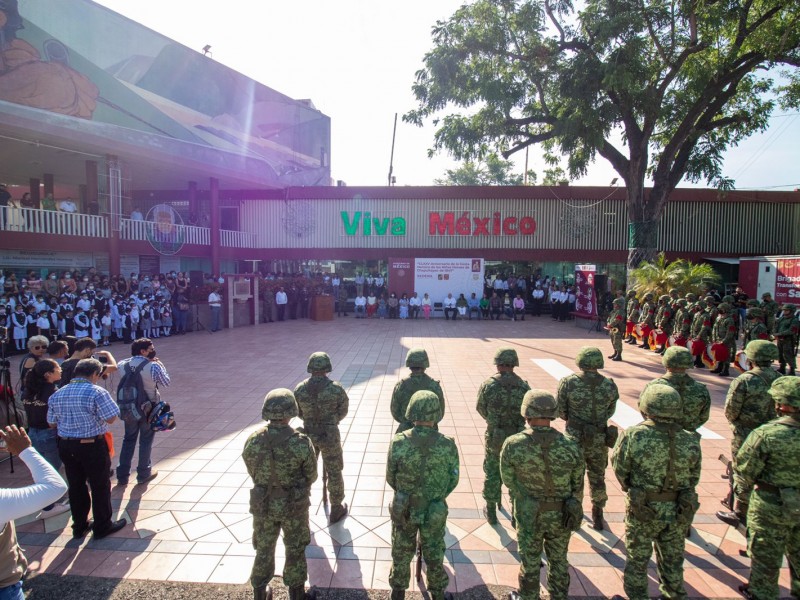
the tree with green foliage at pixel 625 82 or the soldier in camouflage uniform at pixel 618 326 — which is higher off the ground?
the tree with green foliage at pixel 625 82

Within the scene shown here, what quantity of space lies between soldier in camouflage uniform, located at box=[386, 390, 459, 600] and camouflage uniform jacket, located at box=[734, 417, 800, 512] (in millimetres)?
2265

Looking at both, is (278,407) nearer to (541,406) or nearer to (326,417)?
(326,417)

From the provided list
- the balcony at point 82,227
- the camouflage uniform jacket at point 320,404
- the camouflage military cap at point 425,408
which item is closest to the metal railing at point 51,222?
the balcony at point 82,227

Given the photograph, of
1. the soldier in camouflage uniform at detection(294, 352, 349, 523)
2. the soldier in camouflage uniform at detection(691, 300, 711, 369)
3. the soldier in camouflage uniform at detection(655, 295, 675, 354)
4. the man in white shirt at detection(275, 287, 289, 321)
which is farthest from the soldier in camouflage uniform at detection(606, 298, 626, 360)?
the man in white shirt at detection(275, 287, 289, 321)

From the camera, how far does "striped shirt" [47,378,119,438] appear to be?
162 inches

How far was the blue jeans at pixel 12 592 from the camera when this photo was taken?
254 centimetres

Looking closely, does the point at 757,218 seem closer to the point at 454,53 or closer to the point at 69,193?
the point at 454,53

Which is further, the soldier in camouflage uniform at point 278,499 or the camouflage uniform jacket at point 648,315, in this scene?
the camouflage uniform jacket at point 648,315

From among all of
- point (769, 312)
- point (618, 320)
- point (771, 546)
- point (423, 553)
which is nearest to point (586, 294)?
point (618, 320)

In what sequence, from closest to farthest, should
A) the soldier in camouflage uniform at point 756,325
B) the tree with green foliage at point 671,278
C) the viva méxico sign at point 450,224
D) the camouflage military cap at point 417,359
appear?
the camouflage military cap at point 417,359
the soldier in camouflage uniform at point 756,325
the tree with green foliage at point 671,278
the viva méxico sign at point 450,224

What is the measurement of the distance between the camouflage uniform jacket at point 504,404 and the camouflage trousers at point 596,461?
2.01 feet

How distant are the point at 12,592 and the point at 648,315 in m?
14.7

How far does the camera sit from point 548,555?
3.32 meters

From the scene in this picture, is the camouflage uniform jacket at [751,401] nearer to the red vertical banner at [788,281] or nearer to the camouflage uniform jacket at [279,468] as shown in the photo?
the camouflage uniform jacket at [279,468]
